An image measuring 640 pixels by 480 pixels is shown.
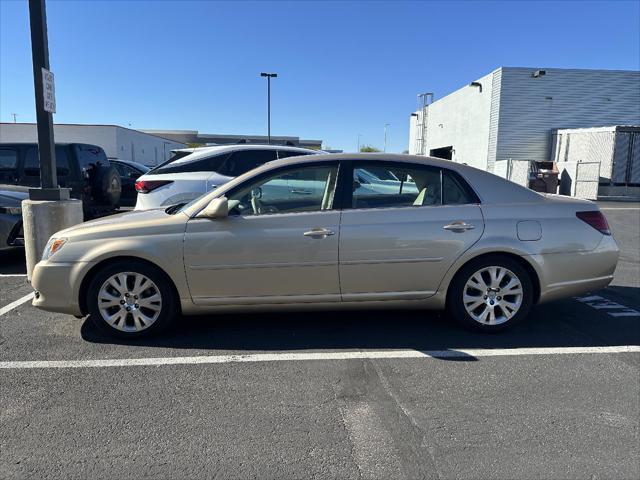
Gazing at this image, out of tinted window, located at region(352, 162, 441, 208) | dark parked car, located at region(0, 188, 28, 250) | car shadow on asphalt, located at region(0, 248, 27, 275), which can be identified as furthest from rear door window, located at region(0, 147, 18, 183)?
tinted window, located at region(352, 162, 441, 208)

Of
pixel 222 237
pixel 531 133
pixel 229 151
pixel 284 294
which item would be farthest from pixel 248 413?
pixel 531 133

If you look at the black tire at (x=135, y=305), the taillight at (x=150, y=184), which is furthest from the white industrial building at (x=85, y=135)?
the black tire at (x=135, y=305)

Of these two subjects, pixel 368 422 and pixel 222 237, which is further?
pixel 222 237

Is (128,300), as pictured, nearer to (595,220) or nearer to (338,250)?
(338,250)

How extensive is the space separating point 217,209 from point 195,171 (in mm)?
3535

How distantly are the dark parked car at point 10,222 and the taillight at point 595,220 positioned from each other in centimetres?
717

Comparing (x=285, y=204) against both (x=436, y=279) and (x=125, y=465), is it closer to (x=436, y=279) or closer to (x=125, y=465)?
(x=436, y=279)

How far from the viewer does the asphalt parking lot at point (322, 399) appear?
2551mm

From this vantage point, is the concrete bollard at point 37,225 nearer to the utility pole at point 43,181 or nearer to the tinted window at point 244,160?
the utility pole at point 43,181

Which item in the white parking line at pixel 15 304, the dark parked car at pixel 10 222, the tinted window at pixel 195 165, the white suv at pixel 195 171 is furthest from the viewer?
the tinted window at pixel 195 165

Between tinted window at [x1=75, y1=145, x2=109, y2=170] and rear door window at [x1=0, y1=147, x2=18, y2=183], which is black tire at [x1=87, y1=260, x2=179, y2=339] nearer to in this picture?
tinted window at [x1=75, y1=145, x2=109, y2=170]

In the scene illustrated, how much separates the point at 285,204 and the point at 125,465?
2.37 meters

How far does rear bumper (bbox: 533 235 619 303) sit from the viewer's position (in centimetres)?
426

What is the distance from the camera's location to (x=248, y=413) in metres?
3.02
